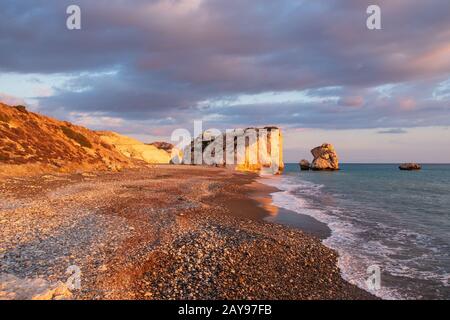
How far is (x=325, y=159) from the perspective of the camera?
506ft

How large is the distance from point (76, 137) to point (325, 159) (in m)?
122

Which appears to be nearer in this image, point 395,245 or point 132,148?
point 395,245

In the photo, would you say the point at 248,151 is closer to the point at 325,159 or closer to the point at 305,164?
the point at 325,159

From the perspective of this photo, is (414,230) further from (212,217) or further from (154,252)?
(154,252)

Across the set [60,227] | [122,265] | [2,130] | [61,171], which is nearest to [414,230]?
[122,265]

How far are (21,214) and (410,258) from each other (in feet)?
65.3

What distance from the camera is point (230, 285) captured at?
10219 mm

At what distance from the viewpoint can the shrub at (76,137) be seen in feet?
191

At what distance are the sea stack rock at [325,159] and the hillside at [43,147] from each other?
360 feet

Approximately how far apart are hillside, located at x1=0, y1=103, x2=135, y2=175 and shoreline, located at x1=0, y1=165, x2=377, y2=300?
63.3 feet

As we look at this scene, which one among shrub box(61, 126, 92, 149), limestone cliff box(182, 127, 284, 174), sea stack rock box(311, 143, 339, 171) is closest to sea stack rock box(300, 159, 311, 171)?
sea stack rock box(311, 143, 339, 171)

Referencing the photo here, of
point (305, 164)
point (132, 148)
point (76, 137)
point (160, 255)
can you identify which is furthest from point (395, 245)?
point (305, 164)

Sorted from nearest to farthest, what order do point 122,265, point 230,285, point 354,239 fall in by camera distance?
point 230,285 < point 122,265 < point 354,239

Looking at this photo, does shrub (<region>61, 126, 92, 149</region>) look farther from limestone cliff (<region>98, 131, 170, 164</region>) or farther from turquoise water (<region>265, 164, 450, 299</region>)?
limestone cliff (<region>98, 131, 170, 164</region>)
